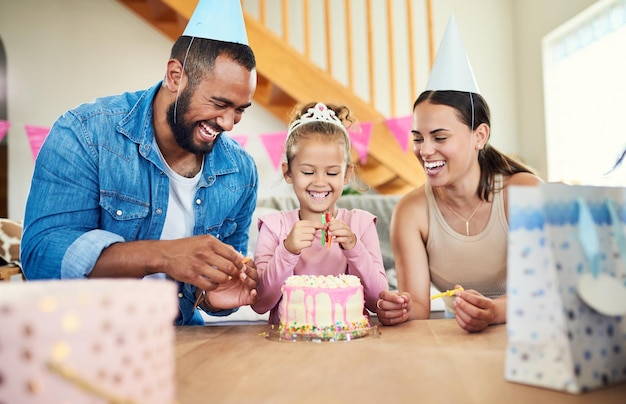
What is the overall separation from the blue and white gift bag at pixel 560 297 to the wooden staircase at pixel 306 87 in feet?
11.1

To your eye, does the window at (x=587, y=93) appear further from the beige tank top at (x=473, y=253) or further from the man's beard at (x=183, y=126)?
the man's beard at (x=183, y=126)

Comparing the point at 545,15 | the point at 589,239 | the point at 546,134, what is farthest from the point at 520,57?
the point at 589,239

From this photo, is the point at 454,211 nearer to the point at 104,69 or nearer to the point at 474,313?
the point at 474,313

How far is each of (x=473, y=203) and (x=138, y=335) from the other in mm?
1433

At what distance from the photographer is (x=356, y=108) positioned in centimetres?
419

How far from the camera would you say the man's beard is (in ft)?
5.06

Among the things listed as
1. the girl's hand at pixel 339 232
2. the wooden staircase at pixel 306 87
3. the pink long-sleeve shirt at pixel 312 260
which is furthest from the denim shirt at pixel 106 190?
the wooden staircase at pixel 306 87

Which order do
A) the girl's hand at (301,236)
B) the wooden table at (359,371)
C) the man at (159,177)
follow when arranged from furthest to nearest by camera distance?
1. the girl's hand at (301,236)
2. the man at (159,177)
3. the wooden table at (359,371)

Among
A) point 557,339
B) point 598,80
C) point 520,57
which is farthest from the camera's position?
point 520,57

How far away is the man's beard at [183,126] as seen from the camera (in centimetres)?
154

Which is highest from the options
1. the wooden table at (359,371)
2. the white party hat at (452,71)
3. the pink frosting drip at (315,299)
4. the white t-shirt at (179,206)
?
the white party hat at (452,71)

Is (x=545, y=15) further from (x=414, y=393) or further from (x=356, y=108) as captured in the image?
(x=414, y=393)

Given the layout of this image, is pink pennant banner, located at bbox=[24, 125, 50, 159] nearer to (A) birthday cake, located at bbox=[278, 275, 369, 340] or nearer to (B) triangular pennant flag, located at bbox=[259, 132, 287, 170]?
(B) triangular pennant flag, located at bbox=[259, 132, 287, 170]

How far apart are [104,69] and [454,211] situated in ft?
12.6
